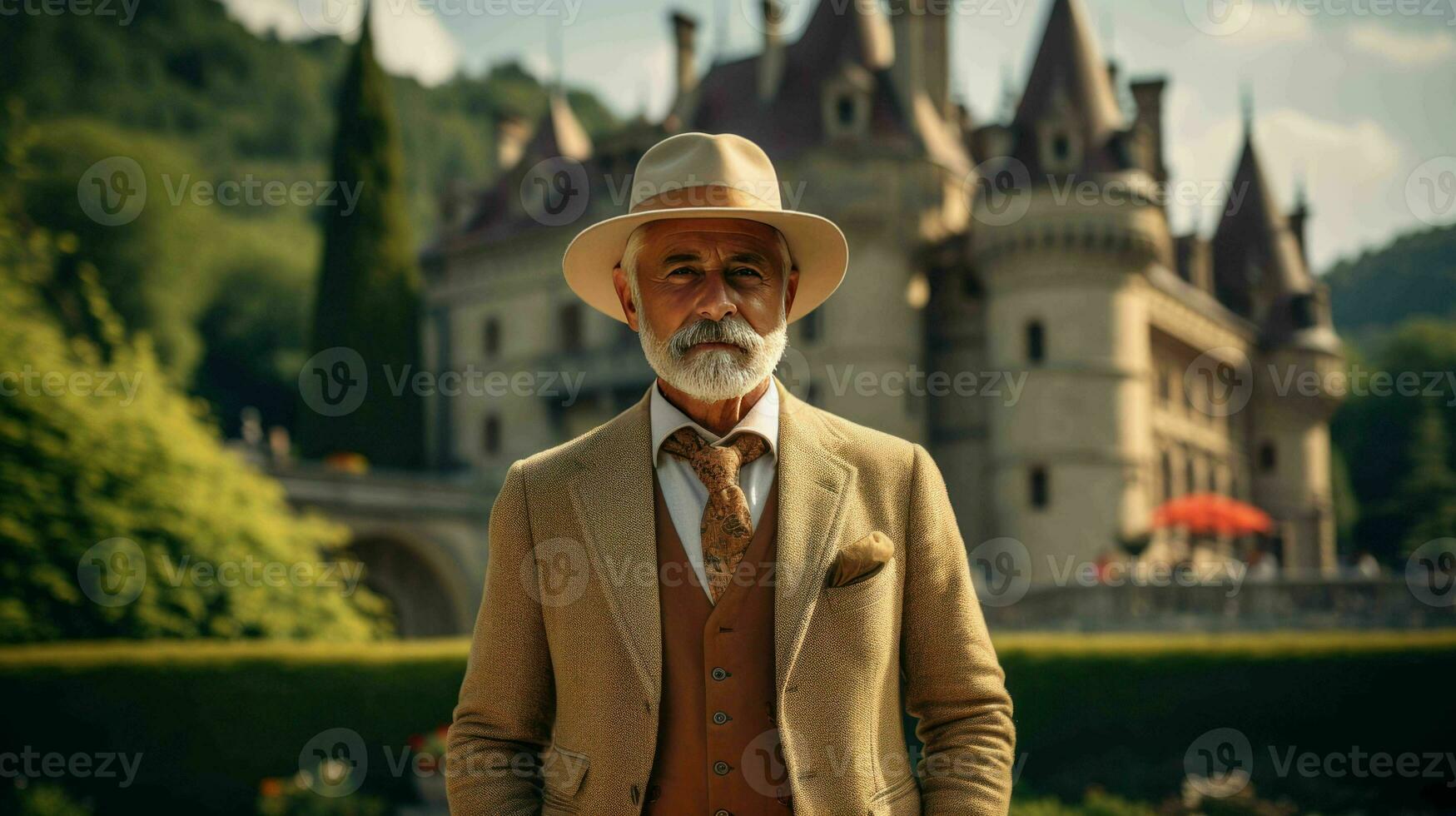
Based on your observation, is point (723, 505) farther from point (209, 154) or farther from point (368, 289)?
point (209, 154)

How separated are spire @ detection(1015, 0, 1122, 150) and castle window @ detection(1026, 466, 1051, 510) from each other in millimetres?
7462

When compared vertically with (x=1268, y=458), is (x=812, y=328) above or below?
above

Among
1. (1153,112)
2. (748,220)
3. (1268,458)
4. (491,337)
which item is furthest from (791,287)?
(1268,458)

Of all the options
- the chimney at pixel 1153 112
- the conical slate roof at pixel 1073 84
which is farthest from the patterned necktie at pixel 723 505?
the chimney at pixel 1153 112

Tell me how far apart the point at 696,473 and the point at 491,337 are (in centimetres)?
3568

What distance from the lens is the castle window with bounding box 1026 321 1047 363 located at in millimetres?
30188

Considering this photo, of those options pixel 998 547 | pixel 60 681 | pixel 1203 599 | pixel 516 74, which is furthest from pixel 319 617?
pixel 516 74

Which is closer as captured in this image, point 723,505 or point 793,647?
point 793,647

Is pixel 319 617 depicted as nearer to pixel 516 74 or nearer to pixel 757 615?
pixel 757 615

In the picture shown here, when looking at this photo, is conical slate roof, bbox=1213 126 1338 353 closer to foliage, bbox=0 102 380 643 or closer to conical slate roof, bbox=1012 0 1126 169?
conical slate roof, bbox=1012 0 1126 169

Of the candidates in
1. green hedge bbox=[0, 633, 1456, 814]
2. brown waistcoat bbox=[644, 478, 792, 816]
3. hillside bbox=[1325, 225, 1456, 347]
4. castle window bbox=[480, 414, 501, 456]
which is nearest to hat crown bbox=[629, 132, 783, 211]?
brown waistcoat bbox=[644, 478, 792, 816]

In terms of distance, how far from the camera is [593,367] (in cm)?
3466

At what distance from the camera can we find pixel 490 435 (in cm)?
3766

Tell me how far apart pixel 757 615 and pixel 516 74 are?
6057 cm
